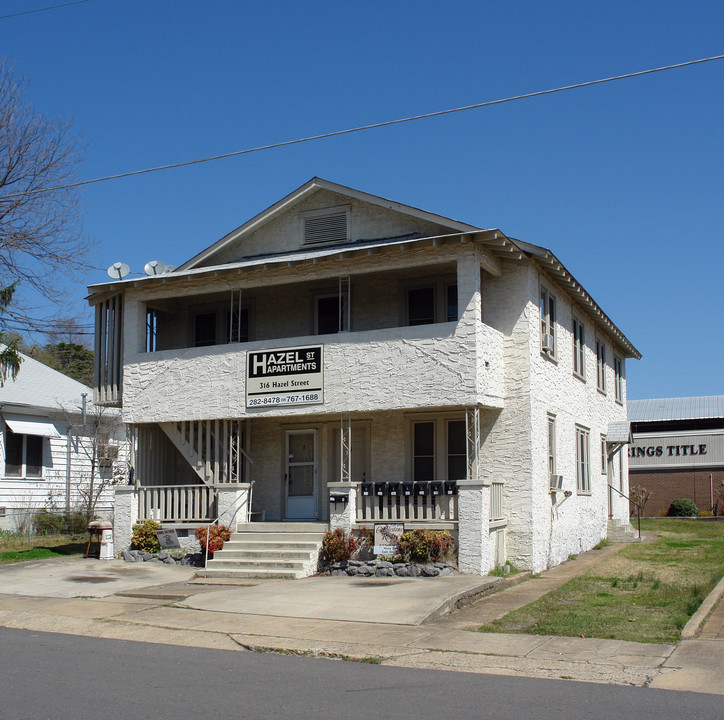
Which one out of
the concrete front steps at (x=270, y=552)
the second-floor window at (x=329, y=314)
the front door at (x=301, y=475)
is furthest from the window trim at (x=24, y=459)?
the second-floor window at (x=329, y=314)

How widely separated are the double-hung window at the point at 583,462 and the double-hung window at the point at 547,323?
3363mm

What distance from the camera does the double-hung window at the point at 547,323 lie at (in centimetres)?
1909

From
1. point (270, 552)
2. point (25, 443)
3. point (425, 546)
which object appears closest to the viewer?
point (425, 546)

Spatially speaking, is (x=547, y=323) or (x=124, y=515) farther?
(x=124, y=515)

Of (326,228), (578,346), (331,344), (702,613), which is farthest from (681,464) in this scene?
(702,613)

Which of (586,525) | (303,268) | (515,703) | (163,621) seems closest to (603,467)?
(586,525)

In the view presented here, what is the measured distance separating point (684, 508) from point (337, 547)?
2685 centimetres

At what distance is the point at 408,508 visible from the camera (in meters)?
17.1

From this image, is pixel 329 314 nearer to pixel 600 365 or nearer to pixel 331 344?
pixel 331 344

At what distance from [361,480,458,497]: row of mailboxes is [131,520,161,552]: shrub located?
4927mm

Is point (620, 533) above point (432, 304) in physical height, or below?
below

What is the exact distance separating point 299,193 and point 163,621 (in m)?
11.0

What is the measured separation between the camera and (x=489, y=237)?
16.7m

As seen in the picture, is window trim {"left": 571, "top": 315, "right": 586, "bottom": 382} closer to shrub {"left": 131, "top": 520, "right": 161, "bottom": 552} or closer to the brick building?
shrub {"left": 131, "top": 520, "right": 161, "bottom": 552}
